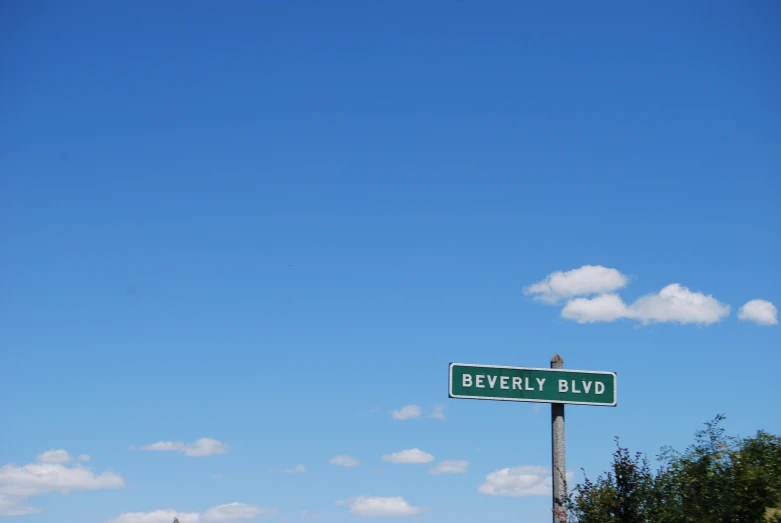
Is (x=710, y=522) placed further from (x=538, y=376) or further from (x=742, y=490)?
(x=538, y=376)

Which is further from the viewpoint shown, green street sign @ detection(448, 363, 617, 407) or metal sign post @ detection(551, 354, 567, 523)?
metal sign post @ detection(551, 354, 567, 523)

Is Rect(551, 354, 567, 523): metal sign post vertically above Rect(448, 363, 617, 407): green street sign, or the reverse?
Rect(448, 363, 617, 407): green street sign

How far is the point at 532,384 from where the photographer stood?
15.3 m

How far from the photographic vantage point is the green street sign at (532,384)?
15.1 m

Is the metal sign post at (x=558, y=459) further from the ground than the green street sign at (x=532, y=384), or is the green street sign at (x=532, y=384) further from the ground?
the green street sign at (x=532, y=384)

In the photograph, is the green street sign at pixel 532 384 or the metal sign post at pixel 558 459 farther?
the metal sign post at pixel 558 459

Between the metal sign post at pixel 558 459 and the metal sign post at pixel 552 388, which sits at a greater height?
the metal sign post at pixel 552 388

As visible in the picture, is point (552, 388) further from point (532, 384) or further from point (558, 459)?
point (558, 459)

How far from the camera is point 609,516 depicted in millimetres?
16516

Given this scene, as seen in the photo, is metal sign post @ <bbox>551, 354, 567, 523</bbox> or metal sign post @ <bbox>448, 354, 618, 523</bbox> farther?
metal sign post @ <bbox>551, 354, 567, 523</bbox>

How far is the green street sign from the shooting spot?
15.1m

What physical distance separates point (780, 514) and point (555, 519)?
4393 millimetres

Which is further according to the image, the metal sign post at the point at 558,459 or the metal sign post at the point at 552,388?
the metal sign post at the point at 558,459

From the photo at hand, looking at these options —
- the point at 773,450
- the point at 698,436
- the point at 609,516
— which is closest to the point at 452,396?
the point at 609,516
